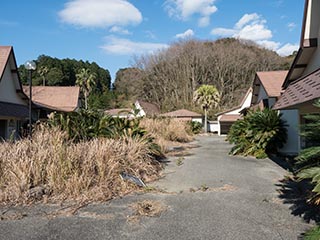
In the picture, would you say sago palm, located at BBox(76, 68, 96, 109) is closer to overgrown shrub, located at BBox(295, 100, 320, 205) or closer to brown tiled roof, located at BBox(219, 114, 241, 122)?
brown tiled roof, located at BBox(219, 114, 241, 122)

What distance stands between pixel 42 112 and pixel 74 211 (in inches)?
875

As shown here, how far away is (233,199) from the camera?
290 inches

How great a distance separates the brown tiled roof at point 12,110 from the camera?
17252 millimetres

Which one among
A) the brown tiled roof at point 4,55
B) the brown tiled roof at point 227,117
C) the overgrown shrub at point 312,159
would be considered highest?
the brown tiled roof at point 4,55

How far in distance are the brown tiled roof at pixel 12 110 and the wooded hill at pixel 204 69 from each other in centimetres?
4133

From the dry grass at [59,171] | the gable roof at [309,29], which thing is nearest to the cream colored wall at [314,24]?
the gable roof at [309,29]

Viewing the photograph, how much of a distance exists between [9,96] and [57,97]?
54.3ft

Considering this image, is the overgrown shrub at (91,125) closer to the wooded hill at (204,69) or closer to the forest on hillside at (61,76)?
the forest on hillside at (61,76)

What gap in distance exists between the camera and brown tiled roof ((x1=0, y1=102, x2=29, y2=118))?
17252 millimetres

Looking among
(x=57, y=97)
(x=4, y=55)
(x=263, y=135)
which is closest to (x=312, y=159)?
(x=263, y=135)

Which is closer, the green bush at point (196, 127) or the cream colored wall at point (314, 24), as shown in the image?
the cream colored wall at point (314, 24)

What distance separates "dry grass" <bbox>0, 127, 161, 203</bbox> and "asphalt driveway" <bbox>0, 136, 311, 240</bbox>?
563 mm

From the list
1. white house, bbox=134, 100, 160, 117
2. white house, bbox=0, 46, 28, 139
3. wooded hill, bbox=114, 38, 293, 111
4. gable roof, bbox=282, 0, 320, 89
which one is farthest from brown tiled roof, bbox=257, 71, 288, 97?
wooded hill, bbox=114, 38, 293, 111

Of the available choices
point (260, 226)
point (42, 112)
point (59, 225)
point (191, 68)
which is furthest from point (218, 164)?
point (191, 68)
